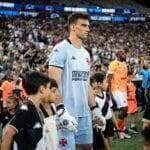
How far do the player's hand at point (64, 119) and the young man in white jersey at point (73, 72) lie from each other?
0.33m

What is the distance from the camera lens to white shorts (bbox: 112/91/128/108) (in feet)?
41.1

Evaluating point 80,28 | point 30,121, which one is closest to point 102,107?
point 80,28

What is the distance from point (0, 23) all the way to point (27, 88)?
32324 millimetres

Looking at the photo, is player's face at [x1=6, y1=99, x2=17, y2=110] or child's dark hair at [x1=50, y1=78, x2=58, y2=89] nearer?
child's dark hair at [x1=50, y1=78, x2=58, y2=89]

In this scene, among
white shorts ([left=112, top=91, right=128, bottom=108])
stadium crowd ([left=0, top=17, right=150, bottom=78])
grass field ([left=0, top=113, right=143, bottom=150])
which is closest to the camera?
grass field ([left=0, top=113, right=143, bottom=150])

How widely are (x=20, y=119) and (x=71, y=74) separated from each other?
1.62m

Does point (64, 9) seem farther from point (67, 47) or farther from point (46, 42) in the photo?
point (67, 47)

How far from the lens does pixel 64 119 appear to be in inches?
238

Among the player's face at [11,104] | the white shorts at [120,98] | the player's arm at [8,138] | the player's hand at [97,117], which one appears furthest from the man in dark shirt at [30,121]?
the white shorts at [120,98]

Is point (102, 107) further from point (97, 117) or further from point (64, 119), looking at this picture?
point (64, 119)

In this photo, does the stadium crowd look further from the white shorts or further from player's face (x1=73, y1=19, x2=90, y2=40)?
player's face (x1=73, y1=19, x2=90, y2=40)

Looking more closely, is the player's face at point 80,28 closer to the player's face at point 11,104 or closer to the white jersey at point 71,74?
the white jersey at point 71,74

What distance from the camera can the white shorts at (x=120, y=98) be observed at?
12.5m

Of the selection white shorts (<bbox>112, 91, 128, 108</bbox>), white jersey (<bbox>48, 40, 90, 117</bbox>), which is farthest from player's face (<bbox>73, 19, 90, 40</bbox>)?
white shorts (<bbox>112, 91, 128, 108</bbox>)
